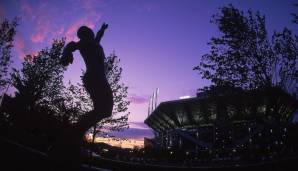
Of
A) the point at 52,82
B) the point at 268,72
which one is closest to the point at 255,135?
the point at 268,72

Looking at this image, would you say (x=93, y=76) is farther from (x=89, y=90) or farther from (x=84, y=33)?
(x=84, y=33)

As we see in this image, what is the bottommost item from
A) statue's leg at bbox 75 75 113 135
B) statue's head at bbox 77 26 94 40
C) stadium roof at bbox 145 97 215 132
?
statue's leg at bbox 75 75 113 135

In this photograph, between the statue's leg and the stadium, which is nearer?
the statue's leg

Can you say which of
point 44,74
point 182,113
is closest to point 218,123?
point 182,113

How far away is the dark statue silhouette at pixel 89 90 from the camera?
2.68m

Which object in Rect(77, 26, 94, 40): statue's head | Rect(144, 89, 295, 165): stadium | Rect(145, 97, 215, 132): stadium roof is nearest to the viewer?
Rect(77, 26, 94, 40): statue's head

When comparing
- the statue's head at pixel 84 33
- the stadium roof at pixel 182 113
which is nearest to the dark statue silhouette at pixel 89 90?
the statue's head at pixel 84 33

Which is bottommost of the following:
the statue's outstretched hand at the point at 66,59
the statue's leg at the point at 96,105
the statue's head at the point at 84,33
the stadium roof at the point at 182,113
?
the statue's leg at the point at 96,105

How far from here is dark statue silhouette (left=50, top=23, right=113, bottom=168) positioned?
8.81 ft

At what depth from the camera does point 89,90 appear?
3146 millimetres

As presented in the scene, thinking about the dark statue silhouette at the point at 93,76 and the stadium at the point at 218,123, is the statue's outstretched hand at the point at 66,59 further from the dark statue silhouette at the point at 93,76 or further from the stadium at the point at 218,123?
the stadium at the point at 218,123

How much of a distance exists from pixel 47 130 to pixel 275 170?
4.44m

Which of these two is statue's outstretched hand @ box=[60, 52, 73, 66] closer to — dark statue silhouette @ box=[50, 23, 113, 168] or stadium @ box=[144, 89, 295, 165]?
dark statue silhouette @ box=[50, 23, 113, 168]

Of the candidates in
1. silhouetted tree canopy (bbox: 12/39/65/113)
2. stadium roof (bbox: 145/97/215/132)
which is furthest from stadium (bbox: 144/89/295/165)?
silhouetted tree canopy (bbox: 12/39/65/113)
